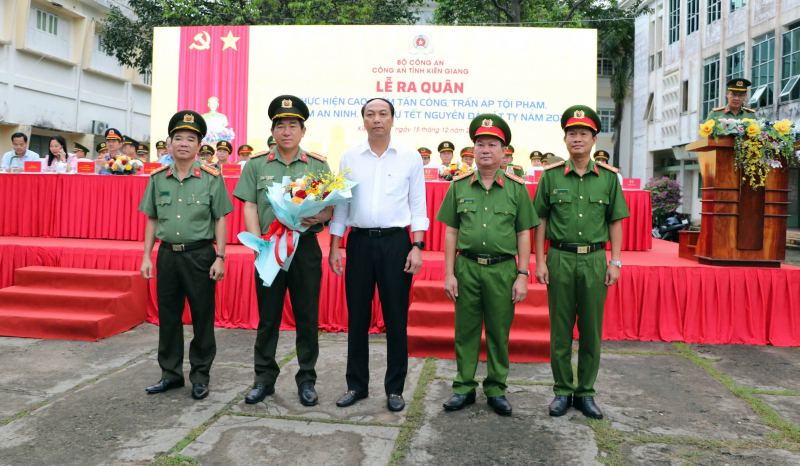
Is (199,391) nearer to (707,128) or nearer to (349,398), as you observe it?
(349,398)

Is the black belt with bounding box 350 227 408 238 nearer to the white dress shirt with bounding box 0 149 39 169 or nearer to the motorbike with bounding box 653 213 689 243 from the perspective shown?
the white dress shirt with bounding box 0 149 39 169

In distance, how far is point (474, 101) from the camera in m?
10.5

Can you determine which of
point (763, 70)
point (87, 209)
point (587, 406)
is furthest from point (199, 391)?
point (763, 70)

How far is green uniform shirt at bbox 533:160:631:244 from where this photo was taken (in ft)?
10.3

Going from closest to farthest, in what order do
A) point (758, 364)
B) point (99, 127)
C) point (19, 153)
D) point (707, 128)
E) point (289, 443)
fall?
point (289, 443) < point (758, 364) < point (707, 128) < point (19, 153) < point (99, 127)

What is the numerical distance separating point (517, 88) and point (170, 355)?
8.47m

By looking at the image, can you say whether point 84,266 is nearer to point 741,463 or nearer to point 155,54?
point 741,463

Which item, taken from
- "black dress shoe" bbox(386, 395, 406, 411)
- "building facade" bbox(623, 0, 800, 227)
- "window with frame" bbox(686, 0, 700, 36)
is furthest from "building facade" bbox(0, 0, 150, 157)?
"window with frame" bbox(686, 0, 700, 36)

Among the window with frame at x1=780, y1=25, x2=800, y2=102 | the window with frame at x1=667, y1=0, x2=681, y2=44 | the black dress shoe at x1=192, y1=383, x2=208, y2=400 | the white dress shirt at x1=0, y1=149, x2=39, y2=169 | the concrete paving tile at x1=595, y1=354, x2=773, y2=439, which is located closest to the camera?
the concrete paving tile at x1=595, y1=354, x2=773, y2=439

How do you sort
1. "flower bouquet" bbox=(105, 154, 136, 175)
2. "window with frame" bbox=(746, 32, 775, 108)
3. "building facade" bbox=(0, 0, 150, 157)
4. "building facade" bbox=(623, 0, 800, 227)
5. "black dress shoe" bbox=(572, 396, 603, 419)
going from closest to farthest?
"black dress shoe" bbox=(572, 396, 603, 419), "flower bouquet" bbox=(105, 154, 136, 175), "building facade" bbox=(623, 0, 800, 227), "window with frame" bbox=(746, 32, 775, 108), "building facade" bbox=(0, 0, 150, 157)

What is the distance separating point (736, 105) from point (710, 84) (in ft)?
56.3

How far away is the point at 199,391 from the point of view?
10.9 ft

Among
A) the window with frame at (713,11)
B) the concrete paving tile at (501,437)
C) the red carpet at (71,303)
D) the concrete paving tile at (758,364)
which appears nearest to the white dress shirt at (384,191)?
the concrete paving tile at (501,437)

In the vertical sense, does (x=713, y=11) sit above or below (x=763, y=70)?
above
